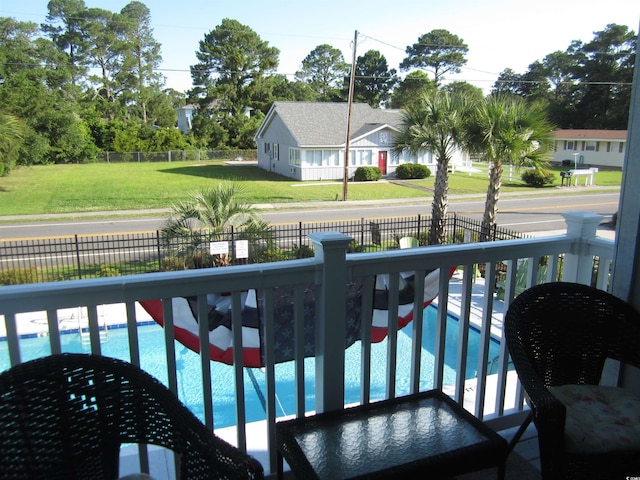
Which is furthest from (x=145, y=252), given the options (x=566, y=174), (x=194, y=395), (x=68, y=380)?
(x=566, y=174)

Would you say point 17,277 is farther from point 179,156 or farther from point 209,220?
point 179,156

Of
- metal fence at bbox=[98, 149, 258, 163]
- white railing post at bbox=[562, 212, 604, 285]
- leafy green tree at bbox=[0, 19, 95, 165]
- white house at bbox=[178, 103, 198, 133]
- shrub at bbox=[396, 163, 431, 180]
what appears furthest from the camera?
white house at bbox=[178, 103, 198, 133]

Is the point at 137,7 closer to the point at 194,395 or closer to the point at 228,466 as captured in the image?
the point at 194,395

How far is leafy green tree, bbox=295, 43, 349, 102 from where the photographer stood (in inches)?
1730

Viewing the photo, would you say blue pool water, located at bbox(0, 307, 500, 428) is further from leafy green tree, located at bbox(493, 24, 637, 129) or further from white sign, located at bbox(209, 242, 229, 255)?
leafy green tree, located at bbox(493, 24, 637, 129)

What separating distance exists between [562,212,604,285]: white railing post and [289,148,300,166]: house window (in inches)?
822

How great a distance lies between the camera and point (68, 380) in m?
1.11

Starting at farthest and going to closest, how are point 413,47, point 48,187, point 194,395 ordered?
point 413,47 < point 48,187 < point 194,395

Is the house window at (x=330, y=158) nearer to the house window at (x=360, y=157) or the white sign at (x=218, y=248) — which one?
the house window at (x=360, y=157)

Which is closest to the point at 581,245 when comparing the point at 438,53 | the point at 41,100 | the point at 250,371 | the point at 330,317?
the point at 330,317

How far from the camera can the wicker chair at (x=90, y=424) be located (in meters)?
1.04

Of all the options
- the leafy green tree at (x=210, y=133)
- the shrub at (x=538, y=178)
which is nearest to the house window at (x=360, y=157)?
the shrub at (x=538, y=178)

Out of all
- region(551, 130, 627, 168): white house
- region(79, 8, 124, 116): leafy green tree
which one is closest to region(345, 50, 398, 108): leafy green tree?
region(551, 130, 627, 168): white house

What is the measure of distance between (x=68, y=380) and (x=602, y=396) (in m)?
1.55
